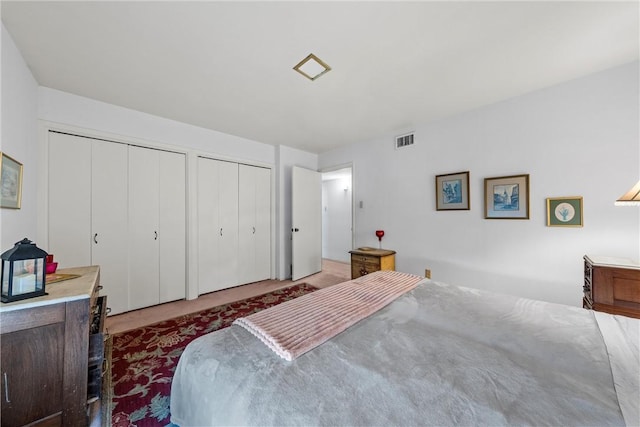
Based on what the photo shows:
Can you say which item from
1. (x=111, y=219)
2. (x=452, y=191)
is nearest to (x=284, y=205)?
(x=111, y=219)

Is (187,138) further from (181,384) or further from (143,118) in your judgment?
(181,384)

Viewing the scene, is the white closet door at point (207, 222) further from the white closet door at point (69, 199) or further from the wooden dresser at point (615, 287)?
the wooden dresser at point (615, 287)

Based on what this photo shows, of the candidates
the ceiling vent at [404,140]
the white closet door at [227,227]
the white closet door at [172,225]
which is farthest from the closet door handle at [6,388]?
the ceiling vent at [404,140]

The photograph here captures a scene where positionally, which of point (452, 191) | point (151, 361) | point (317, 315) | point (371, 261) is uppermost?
point (452, 191)

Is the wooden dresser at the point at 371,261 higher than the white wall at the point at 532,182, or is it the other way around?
the white wall at the point at 532,182

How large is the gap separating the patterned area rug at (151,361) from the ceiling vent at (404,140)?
287 cm

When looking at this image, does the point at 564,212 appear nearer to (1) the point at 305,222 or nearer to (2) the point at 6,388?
(1) the point at 305,222

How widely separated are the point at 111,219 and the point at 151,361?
68.9 inches

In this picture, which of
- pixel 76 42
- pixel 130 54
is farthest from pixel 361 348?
pixel 76 42

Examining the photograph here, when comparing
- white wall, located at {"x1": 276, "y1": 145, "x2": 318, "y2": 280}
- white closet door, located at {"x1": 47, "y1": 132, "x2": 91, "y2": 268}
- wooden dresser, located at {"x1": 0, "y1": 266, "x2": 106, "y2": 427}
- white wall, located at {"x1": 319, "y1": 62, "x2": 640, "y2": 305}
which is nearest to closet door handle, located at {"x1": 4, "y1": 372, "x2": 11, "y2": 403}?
wooden dresser, located at {"x1": 0, "y1": 266, "x2": 106, "y2": 427}

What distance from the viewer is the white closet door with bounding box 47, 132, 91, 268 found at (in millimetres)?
2338

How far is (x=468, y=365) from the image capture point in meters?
0.87

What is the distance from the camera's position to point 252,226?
3.94 meters

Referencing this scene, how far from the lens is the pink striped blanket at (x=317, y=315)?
102cm
